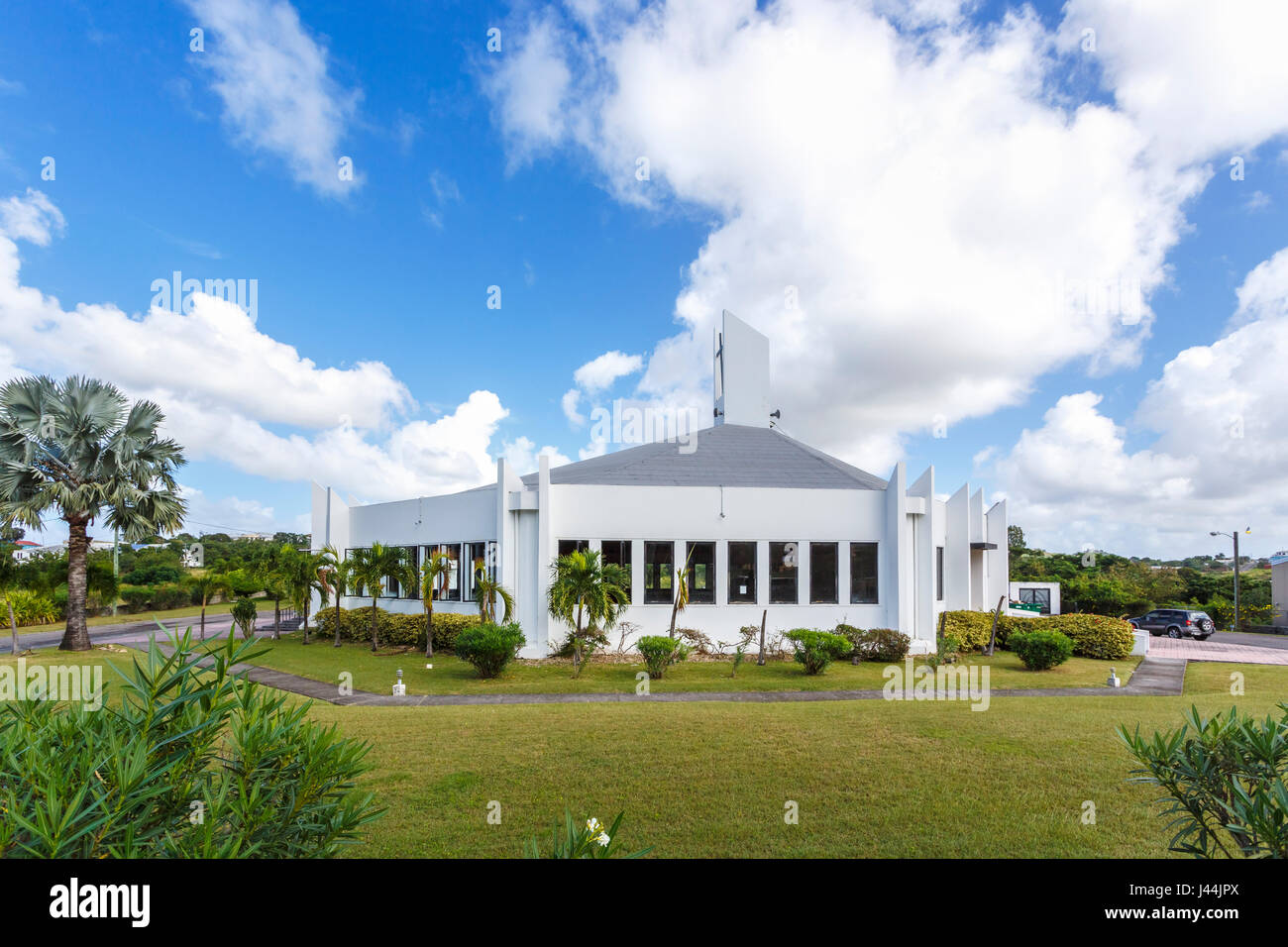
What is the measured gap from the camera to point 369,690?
39.4 feet

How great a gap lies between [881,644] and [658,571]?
576 centimetres

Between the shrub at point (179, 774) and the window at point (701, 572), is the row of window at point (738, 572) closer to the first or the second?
the window at point (701, 572)

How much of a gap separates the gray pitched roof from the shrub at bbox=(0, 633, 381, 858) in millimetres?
13983

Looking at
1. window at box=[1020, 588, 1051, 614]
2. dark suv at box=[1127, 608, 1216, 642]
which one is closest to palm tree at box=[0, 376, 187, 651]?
window at box=[1020, 588, 1051, 614]

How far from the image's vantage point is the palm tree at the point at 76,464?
55.6ft

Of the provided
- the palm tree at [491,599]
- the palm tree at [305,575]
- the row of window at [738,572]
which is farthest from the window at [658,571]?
the palm tree at [305,575]

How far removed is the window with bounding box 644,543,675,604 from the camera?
53.3ft

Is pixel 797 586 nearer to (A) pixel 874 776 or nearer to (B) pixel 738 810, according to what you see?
(A) pixel 874 776

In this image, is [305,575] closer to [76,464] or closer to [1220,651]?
[76,464]

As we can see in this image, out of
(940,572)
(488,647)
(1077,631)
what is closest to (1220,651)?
(1077,631)

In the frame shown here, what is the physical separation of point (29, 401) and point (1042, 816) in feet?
79.1

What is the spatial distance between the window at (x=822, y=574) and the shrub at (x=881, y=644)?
1.51 metres
